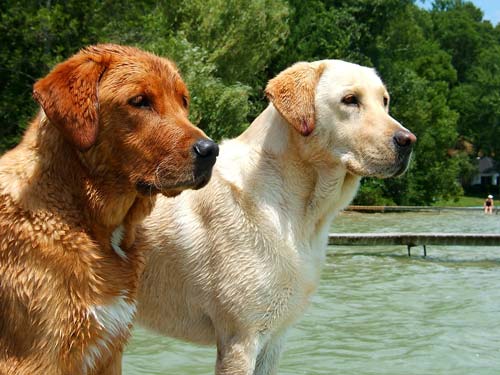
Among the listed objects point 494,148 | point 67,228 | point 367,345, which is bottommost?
point 494,148

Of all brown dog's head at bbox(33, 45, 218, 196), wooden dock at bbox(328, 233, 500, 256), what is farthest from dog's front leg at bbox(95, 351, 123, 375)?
wooden dock at bbox(328, 233, 500, 256)

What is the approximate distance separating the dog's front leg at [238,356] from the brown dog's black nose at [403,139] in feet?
4.71

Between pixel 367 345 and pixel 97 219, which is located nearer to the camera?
pixel 97 219

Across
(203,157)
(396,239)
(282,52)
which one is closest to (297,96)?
(203,157)

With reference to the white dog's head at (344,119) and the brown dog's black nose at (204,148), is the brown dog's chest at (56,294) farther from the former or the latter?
the white dog's head at (344,119)

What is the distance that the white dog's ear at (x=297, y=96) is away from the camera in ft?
15.6

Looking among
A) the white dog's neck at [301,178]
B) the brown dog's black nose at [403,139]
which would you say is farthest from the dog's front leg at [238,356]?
the brown dog's black nose at [403,139]

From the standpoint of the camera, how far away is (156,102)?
373 cm

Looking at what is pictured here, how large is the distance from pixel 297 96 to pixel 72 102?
1.66 m

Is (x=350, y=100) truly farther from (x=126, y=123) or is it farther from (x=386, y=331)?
(x=386, y=331)

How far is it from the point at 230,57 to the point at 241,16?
5.32 feet

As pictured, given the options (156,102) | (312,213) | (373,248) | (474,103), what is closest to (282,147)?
(312,213)

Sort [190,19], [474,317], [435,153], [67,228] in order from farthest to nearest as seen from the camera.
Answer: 1. [435,153]
2. [190,19]
3. [474,317]
4. [67,228]

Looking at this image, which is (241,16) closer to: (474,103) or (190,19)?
(190,19)
